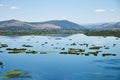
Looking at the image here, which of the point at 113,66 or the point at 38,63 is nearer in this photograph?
the point at 113,66

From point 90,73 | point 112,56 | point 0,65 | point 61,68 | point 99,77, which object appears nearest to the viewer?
point 99,77

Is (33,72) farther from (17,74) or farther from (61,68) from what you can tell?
(61,68)

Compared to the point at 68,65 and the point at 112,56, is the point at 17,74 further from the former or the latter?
the point at 112,56

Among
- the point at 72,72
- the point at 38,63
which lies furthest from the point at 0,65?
the point at 72,72

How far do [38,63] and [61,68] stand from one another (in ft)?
23.6

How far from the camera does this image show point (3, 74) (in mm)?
36125

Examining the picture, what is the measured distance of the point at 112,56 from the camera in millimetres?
55250

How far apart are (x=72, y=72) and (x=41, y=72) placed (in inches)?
192

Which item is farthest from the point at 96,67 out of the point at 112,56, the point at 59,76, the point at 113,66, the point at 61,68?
the point at 112,56

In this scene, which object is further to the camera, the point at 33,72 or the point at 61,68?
the point at 61,68

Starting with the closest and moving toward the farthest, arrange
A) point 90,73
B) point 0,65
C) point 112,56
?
point 90,73, point 0,65, point 112,56

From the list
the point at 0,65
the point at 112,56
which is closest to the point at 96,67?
the point at 112,56

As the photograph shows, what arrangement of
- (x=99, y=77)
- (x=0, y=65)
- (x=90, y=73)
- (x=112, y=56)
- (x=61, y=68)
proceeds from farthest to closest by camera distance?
(x=112, y=56) < (x=0, y=65) < (x=61, y=68) < (x=90, y=73) < (x=99, y=77)

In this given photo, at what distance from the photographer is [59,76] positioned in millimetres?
34875
